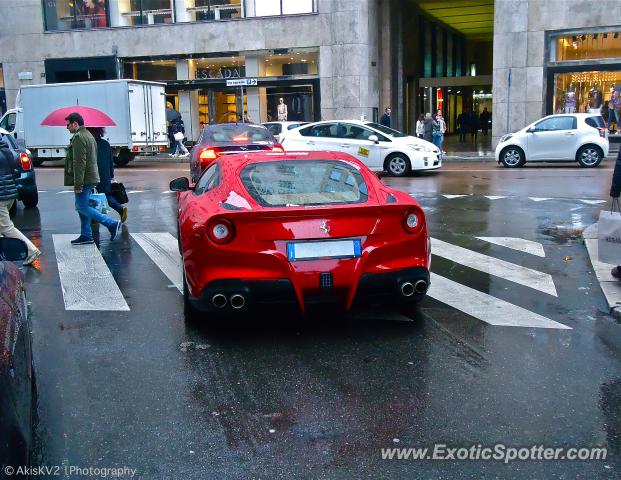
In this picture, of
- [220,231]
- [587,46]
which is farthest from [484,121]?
[220,231]

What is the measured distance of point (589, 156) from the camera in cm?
2023

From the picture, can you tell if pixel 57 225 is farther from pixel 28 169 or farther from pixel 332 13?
pixel 332 13

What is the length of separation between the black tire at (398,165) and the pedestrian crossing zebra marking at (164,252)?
31.1 feet

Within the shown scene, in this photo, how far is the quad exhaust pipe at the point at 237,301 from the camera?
5.34 metres

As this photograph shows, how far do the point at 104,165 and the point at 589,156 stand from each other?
48.1 ft

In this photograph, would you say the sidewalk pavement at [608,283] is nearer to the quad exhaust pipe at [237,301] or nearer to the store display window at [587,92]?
the quad exhaust pipe at [237,301]

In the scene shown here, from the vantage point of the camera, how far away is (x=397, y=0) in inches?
1324

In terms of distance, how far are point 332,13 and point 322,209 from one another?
2626cm

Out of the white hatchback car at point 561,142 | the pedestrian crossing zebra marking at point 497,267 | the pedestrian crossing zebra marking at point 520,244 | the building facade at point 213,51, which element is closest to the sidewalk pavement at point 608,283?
the pedestrian crossing zebra marking at point 497,267

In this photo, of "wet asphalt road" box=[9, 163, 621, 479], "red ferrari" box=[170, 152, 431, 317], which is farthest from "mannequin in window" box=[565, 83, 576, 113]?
"red ferrari" box=[170, 152, 431, 317]

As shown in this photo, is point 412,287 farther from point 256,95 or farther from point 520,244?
point 256,95

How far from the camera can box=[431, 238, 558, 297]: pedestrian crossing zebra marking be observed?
7.35 m

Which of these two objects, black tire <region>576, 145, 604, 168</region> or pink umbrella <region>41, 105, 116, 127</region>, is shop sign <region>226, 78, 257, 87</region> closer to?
black tire <region>576, 145, 604, 168</region>

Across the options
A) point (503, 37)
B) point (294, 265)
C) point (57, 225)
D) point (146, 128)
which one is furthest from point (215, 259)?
point (503, 37)
